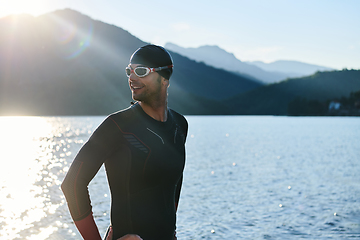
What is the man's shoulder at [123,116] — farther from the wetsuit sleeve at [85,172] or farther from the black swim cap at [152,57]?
the black swim cap at [152,57]

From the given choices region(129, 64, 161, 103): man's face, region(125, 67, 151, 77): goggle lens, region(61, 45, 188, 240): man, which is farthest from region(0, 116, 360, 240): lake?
region(125, 67, 151, 77): goggle lens

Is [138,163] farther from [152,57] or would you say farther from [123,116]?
[152,57]

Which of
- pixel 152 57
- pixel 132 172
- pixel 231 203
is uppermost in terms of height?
pixel 152 57

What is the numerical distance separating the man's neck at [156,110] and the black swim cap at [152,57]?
0.25 meters

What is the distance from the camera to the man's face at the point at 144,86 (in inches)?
110

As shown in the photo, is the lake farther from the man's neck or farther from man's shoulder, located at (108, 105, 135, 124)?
man's shoulder, located at (108, 105, 135, 124)

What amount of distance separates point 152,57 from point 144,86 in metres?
0.23

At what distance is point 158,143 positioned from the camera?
2.76 meters

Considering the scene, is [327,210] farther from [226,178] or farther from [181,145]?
[181,145]

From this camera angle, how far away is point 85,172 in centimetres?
253

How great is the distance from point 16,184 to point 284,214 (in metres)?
20.8

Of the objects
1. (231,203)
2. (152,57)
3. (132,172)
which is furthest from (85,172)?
(231,203)

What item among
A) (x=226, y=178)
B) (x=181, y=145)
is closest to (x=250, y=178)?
(x=226, y=178)

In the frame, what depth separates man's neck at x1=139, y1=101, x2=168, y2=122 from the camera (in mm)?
2863
